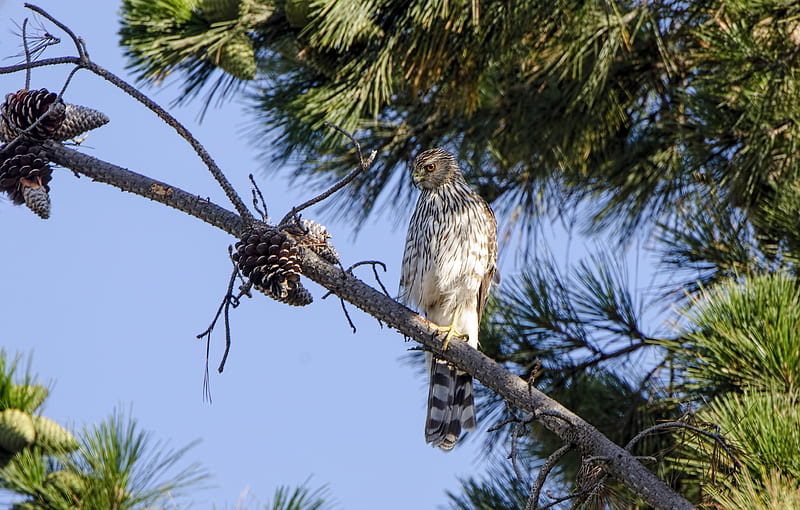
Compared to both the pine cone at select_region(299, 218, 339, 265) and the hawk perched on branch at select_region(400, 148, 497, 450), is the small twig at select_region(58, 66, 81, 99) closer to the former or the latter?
the pine cone at select_region(299, 218, 339, 265)

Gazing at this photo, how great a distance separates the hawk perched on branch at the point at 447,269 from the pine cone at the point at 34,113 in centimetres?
188

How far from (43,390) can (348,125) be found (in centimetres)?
186

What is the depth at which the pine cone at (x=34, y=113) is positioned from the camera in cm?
254

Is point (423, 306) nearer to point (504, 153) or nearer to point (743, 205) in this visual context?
point (504, 153)

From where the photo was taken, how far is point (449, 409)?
3.96 m

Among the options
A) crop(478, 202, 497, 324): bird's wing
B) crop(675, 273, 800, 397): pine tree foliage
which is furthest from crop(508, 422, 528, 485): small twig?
crop(478, 202, 497, 324): bird's wing

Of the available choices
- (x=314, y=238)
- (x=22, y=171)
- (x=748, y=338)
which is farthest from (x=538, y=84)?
(x=22, y=171)

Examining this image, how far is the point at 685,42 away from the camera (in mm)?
4309

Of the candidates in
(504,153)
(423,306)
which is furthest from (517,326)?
(504,153)

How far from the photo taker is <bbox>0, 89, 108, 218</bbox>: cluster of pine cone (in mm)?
2498

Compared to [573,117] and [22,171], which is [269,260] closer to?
[22,171]

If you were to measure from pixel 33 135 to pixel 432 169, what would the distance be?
1990 mm

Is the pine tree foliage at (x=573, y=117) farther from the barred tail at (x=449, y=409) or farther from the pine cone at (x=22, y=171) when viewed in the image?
the pine cone at (x=22, y=171)

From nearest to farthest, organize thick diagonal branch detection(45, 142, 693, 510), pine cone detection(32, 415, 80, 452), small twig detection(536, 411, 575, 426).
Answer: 1. small twig detection(536, 411, 575, 426)
2. pine cone detection(32, 415, 80, 452)
3. thick diagonal branch detection(45, 142, 693, 510)
